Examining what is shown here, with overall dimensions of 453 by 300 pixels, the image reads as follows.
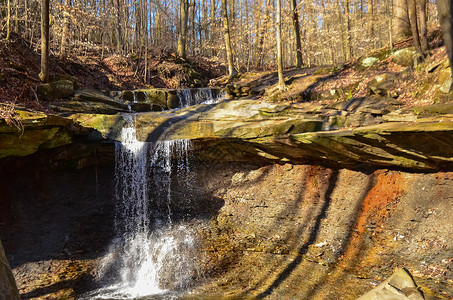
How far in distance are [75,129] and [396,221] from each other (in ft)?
34.6

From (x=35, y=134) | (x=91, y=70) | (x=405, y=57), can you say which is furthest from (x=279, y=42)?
(x=35, y=134)

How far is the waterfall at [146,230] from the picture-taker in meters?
8.09

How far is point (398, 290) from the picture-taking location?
4176 mm

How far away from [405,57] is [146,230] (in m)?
12.6

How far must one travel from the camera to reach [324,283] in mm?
6781

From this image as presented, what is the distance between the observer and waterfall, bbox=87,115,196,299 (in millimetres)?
8086

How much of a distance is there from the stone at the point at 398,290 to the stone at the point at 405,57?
9908 millimetres

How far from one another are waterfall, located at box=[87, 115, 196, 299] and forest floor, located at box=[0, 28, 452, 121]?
3841 millimetres

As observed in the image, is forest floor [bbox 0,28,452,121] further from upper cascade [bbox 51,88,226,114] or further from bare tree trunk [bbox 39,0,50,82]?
upper cascade [bbox 51,88,226,114]

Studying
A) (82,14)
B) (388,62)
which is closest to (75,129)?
(82,14)

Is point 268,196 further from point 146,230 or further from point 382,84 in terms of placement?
point 382,84

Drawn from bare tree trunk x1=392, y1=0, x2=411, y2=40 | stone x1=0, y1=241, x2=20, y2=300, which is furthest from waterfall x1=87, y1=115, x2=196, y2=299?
bare tree trunk x1=392, y1=0, x2=411, y2=40

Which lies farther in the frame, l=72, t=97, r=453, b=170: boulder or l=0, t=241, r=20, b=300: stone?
l=72, t=97, r=453, b=170: boulder

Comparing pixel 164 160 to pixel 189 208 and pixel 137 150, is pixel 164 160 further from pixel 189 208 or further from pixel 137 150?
pixel 189 208
